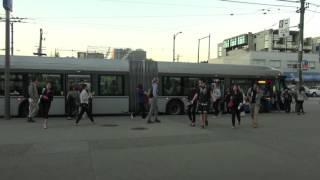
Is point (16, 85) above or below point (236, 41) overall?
below

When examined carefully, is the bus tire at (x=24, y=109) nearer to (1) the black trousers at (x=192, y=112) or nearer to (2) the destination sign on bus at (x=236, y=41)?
(1) the black trousers at (x=192, y=112)

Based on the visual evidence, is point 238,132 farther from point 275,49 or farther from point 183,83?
point 275,49

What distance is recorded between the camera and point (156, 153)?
11.4 metres

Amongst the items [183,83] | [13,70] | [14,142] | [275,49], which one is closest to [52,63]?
[13,70]

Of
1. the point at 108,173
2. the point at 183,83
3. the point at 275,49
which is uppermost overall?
the point at 275,49

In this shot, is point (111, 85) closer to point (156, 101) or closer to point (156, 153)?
point (156, 101)

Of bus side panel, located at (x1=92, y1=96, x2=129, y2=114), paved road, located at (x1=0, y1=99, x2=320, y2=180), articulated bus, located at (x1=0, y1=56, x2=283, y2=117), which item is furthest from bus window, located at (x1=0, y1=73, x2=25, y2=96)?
paved road, located at (x1=0, y1=99, x2=320, y2=180)

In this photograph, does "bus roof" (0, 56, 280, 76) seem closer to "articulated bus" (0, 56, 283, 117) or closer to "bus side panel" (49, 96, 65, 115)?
"articulated bus" (0, 56, 283, 117)

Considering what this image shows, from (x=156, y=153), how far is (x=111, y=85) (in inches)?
502

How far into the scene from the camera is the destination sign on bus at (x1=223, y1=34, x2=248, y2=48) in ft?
392

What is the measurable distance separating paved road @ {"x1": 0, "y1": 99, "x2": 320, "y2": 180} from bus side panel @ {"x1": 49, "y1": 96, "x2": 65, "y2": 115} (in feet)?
16.1

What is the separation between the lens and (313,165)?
33.1 feet

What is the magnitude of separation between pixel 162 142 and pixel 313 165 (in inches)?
179

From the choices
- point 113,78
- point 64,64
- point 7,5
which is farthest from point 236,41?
point 7,5
